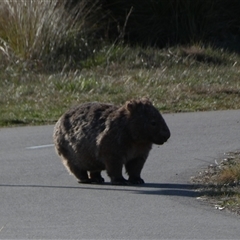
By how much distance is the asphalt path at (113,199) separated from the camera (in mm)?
7418

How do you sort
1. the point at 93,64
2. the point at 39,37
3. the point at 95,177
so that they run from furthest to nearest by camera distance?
the point at 39,37
the point at 93,64
the point at 95,177

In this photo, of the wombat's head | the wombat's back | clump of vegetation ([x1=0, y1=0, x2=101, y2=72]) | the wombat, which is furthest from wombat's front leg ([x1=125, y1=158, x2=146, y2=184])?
clump of vegetation ([x1=0, y1=0, x2=101, y2=72])

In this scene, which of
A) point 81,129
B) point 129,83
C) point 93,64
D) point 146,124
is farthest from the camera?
point 93,64

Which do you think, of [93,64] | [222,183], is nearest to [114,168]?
[222,183]

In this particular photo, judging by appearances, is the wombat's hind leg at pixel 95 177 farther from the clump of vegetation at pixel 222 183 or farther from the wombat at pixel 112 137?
the clump of vegetation at pixel 222 183

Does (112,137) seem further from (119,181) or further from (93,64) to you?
(93,64)

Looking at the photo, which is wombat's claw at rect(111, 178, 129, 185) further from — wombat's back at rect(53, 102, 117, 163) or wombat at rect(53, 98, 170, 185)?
wombat's back at rect(53, 102, 117, 163)

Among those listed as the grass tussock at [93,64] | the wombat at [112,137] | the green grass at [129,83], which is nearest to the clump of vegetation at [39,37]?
the grass tussock at [93,64]

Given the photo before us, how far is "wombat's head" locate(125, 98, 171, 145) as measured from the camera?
361 inches

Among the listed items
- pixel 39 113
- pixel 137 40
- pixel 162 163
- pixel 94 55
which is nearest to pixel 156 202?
pixel 162 163

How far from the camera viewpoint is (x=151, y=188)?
9344mm

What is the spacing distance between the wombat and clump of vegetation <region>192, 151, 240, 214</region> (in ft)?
2.41

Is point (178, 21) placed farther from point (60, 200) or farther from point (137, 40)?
point (60, 200)

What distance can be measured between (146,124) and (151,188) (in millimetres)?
715
